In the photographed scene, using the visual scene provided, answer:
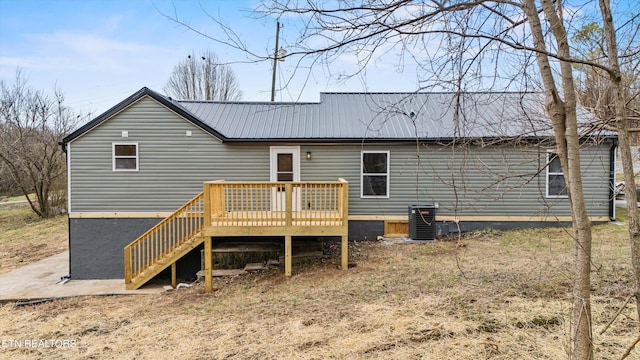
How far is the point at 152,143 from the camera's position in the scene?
29.8 feet

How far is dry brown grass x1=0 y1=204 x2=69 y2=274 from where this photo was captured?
1093cm

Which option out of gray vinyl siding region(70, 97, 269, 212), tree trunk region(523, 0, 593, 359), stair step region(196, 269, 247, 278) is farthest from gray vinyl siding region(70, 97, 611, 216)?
tree trunk region(523, 0, 593, 359)

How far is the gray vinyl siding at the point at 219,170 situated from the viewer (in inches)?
353

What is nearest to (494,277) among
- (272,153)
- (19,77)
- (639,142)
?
(639,142)

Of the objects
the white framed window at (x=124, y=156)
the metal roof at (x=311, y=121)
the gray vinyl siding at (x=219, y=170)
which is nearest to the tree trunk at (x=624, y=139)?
the metal roof at (x=311, y=121)

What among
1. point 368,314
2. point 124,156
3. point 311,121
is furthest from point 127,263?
point 311,121

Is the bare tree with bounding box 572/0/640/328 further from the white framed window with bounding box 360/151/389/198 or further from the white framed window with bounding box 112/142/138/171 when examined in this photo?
the white framed window with bounding box 112/142/138/171

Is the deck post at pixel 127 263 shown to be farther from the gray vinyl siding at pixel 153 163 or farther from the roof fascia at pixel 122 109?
the roof fascia at pixel 122 109

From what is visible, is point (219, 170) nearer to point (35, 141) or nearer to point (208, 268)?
point (208, 268)

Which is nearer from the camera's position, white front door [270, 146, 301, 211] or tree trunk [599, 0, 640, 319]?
tree trunk [599, 0, 640, 319]

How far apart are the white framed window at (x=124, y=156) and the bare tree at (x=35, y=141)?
11.1 meters

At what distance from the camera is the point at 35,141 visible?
56.4ft

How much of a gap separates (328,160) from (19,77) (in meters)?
19.6

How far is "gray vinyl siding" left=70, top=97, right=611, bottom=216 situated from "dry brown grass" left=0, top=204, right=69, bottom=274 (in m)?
4.11
